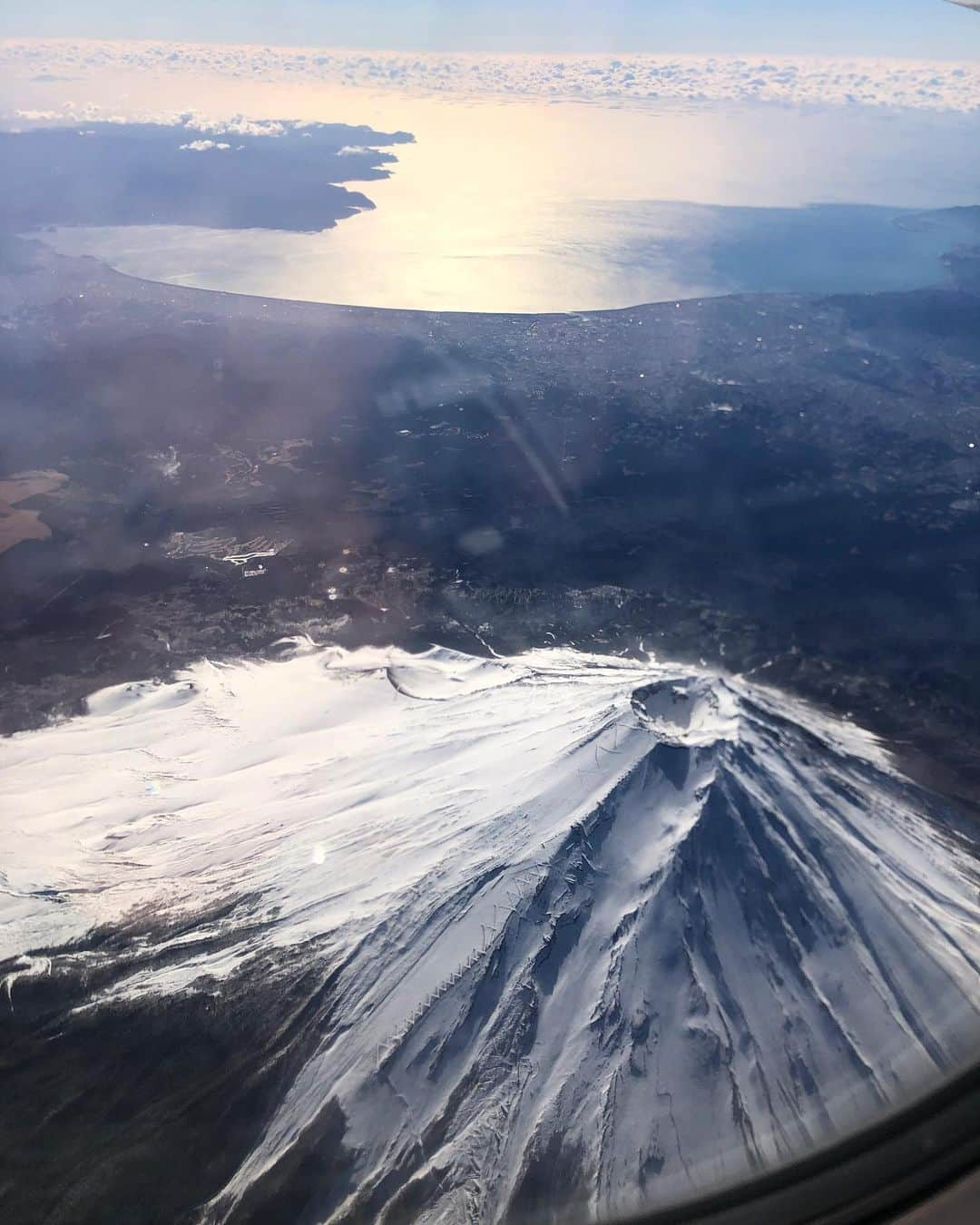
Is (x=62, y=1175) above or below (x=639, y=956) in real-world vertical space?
below

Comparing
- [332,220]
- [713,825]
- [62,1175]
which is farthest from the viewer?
[332,220]

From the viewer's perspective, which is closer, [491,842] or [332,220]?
[491,842]

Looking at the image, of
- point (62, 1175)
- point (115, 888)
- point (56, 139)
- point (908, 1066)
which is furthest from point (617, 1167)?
point (56, 139)

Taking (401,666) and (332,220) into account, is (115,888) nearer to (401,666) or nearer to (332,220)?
(401,666)

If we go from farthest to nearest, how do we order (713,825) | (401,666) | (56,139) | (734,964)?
(56,139), (401,666), (713,825), (734,964)

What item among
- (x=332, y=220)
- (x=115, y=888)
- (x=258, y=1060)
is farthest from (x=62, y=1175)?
(x=332, y=220)

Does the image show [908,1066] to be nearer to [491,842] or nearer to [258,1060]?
[491,842]
